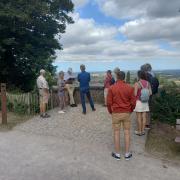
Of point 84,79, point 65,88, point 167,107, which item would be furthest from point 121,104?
point 65,88

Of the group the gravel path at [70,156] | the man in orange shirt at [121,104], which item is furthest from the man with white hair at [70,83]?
the man in orange shirt at [121,104]

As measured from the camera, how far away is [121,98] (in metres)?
7.41

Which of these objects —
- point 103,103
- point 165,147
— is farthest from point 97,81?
point 165,147

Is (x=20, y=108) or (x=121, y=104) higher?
(x=121, y=104)

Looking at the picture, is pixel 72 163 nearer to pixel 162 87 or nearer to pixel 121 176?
pixel 121 176

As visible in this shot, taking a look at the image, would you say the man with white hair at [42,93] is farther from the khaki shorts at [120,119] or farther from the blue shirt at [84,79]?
the khaki shorts at [120,119]

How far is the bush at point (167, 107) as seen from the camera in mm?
10828

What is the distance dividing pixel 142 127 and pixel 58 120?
3375 millimetres

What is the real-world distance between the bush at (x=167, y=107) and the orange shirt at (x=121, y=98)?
149 inches

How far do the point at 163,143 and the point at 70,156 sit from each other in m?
2.70

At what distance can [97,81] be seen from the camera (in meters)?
15.3

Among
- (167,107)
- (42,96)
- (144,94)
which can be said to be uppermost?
(144,94)

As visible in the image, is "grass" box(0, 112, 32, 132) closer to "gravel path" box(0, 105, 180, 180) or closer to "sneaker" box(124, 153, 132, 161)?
"gravel path" box(0, 105, 180, 180)

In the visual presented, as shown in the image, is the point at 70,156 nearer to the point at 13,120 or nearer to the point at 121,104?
the point at 121,104
